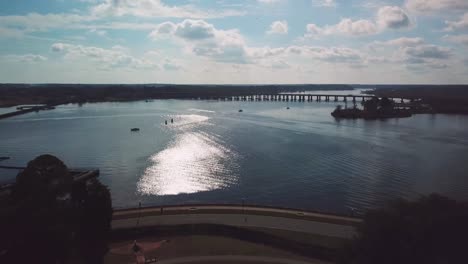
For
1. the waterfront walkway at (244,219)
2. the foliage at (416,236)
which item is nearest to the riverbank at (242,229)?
the waterfront walkway at (244,219)

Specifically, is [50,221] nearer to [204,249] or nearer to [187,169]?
[204,249]

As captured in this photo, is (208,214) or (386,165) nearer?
(208,214)

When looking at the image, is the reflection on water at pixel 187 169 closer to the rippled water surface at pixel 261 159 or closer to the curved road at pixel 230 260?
the rippled water surface at pixel 261 159

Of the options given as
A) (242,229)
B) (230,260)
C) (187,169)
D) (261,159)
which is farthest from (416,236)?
(261,159)

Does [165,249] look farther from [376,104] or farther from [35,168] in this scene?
[376,104]

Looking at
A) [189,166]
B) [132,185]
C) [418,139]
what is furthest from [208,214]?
[418,139]

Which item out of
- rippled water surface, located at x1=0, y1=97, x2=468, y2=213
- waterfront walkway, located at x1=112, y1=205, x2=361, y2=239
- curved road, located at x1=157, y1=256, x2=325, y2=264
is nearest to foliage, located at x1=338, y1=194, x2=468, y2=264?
curved road, located at x1=157, y1=256, x2=325, y2=264

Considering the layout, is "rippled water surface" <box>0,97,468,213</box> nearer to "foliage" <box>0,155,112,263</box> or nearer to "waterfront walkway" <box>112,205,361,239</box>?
"waterfront walkway" <box>112,205,361,239</box>
